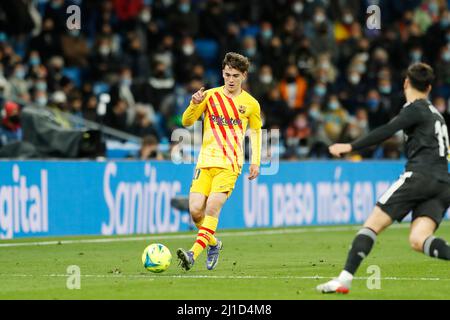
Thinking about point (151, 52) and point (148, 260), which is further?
point (151, 52)

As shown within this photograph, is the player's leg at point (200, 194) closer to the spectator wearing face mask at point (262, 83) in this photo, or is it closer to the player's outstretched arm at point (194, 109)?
the player's outstretched arm at point (194, 109)

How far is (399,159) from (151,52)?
20.0 feet

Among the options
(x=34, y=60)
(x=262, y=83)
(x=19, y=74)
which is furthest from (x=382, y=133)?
(x=262, y=83)

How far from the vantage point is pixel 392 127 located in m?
10.5

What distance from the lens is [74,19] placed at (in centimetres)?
2480

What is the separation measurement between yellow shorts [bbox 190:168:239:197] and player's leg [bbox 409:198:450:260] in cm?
317

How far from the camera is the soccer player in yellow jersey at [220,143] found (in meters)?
13.5

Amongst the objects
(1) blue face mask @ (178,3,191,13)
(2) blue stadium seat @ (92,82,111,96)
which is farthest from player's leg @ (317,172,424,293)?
(1) blue face mask @ (178,3,191,13)

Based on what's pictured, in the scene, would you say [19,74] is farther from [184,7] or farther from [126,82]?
[184,7]

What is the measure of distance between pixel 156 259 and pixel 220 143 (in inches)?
64.0

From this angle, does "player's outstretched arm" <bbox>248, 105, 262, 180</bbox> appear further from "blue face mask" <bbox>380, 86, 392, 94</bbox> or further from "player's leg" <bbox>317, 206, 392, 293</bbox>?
"blue face mask" <bbox>380, 86, 392, 94</bbox>

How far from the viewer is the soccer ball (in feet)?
42.4

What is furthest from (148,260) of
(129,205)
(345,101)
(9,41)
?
(345,101)
